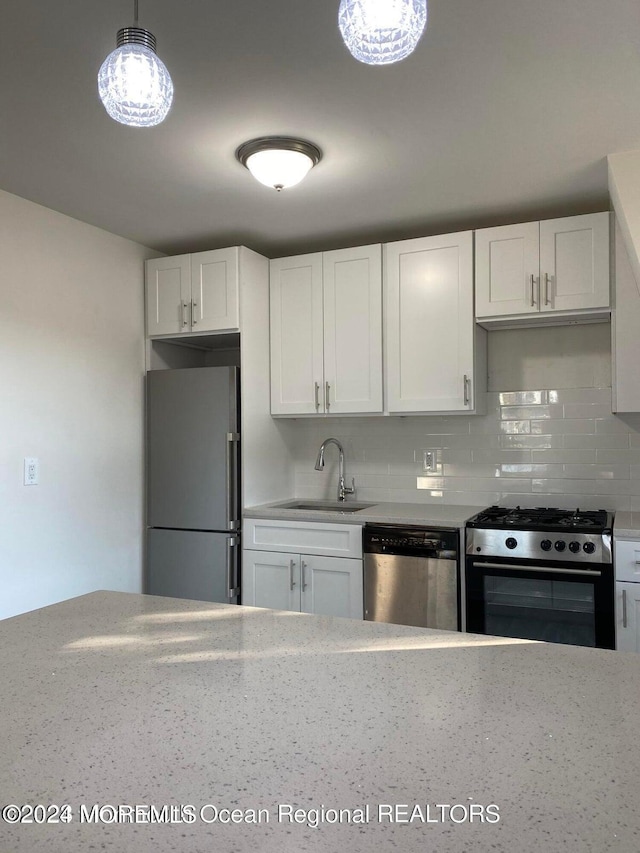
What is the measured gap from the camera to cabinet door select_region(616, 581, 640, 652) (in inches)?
106

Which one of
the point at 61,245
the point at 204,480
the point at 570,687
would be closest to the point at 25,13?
the point at 61,245

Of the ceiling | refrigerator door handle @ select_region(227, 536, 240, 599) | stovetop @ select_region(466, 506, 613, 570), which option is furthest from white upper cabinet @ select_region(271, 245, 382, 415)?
stovetop @ select_region(466, 506, 613, 570)

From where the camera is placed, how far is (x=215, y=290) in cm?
360

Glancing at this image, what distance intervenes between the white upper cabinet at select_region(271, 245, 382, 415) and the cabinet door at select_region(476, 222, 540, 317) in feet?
1.78

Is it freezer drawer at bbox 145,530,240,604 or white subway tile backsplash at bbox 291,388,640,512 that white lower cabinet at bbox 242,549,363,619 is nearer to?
freezer drawer at bbox 145,530,240,604

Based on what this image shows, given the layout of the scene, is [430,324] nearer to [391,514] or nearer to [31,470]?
[391,514]

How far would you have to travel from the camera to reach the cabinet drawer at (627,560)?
2709mm

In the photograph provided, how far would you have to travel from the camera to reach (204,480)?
11.6ft

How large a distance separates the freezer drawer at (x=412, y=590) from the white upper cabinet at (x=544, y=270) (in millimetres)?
1258

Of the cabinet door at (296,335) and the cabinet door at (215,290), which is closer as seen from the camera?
the cabinet door at (215,290)

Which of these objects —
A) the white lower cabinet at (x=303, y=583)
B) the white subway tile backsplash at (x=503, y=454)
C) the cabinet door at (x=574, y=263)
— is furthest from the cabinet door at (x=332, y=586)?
the cabinet door at (x=574, y=263)

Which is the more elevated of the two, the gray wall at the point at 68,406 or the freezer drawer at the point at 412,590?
the gray wall at the point at 68,406

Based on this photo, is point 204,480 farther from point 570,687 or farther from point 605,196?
point 570,687

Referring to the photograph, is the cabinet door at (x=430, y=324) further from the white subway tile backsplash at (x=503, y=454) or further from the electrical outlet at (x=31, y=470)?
the electrical outlet at (x=31, y=470)
